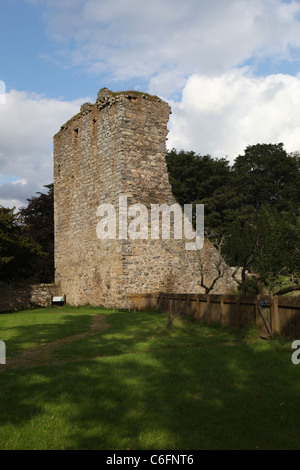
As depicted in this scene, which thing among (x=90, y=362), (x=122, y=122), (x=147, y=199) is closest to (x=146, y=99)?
(x=122, y=122)

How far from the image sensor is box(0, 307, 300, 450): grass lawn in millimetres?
4676

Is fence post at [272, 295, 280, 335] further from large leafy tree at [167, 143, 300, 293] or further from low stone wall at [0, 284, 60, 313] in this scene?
low stone wall at [0, 284, 60, 313]

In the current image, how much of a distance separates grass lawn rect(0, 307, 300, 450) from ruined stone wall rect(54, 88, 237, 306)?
9.10 metres

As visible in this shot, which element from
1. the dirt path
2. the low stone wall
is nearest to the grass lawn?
the dirt path

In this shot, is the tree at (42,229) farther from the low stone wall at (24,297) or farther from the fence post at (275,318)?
the fence post at (275,318)

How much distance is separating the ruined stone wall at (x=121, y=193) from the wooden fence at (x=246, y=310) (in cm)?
328

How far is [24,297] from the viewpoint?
944 inches

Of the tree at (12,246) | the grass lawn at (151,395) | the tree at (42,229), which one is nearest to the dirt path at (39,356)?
the grass lawn at (151,395)

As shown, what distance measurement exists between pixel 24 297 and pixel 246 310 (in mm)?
16647

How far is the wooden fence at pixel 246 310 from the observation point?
30.4 ft

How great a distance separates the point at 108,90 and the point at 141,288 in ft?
34.5

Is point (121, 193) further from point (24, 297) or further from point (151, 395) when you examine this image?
point (151, 395)

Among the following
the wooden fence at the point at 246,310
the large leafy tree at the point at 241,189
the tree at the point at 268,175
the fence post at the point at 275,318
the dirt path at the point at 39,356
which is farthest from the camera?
the tree at the point at 268,175
